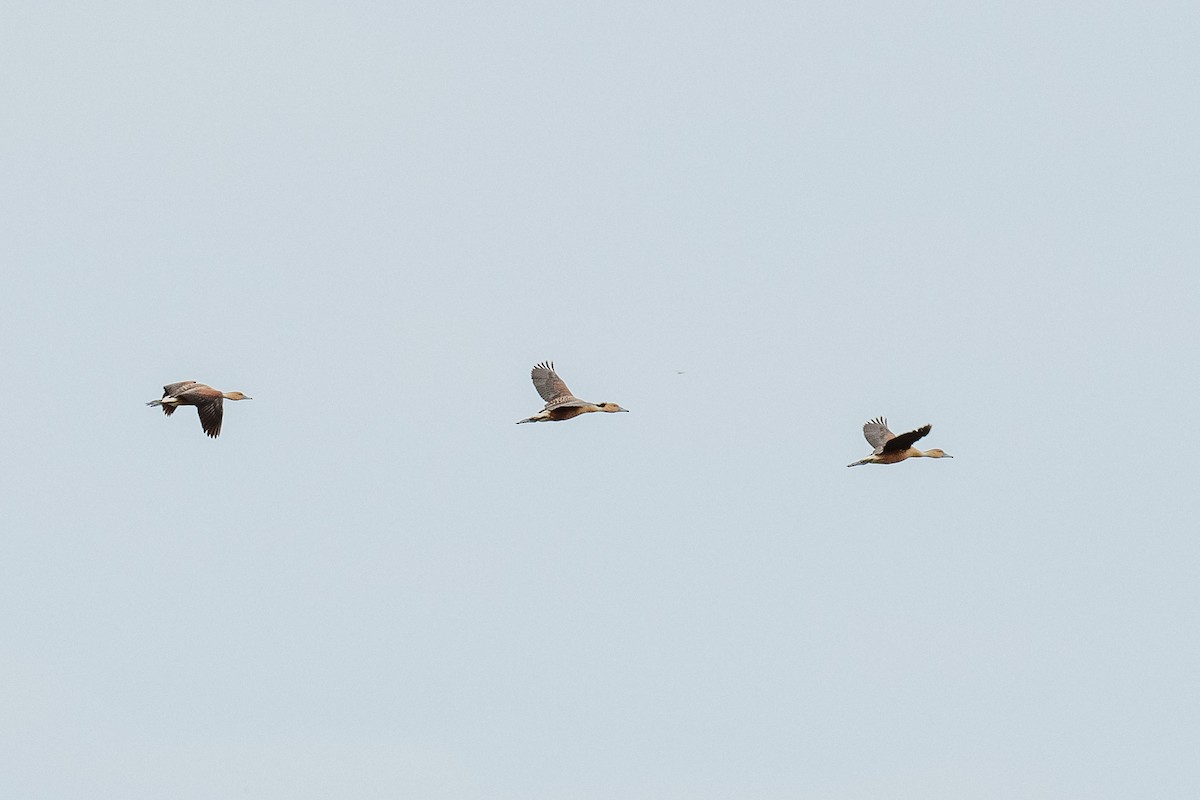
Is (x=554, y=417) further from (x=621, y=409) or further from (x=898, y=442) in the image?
(x=898, y=442)

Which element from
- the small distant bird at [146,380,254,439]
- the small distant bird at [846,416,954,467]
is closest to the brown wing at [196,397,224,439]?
the small distant bird at [146,380,254,439]

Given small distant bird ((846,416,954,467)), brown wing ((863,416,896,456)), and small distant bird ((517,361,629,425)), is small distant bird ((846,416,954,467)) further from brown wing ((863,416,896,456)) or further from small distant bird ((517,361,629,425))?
small distant bird ((517,361,629,425))

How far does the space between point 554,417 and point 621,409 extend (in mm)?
2368

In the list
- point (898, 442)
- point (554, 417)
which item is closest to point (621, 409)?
point (554, 417)

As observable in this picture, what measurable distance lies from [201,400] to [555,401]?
927 centimetres

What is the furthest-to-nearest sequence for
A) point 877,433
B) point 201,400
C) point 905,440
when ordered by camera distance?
1. point 877,433
2. point 201,400
3. point 905,440

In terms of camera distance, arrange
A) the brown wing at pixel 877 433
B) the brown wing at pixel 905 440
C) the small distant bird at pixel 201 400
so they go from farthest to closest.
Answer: the brown wing at pixel 877 433, the small distant bird at pixel 201 400, the brown wing at pixel 905 440

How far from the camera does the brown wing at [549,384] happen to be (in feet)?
183

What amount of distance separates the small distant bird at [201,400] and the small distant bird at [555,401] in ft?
26.0

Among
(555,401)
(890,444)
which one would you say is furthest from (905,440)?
(555,401)

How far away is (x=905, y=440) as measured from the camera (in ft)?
159

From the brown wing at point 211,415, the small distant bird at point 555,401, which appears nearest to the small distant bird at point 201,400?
the brown wing at point 211,415

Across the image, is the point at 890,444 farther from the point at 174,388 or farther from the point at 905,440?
the point at 174,388

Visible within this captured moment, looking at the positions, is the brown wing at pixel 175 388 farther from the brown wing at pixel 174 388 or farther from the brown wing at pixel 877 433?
the brown wing at pixel 877 433
